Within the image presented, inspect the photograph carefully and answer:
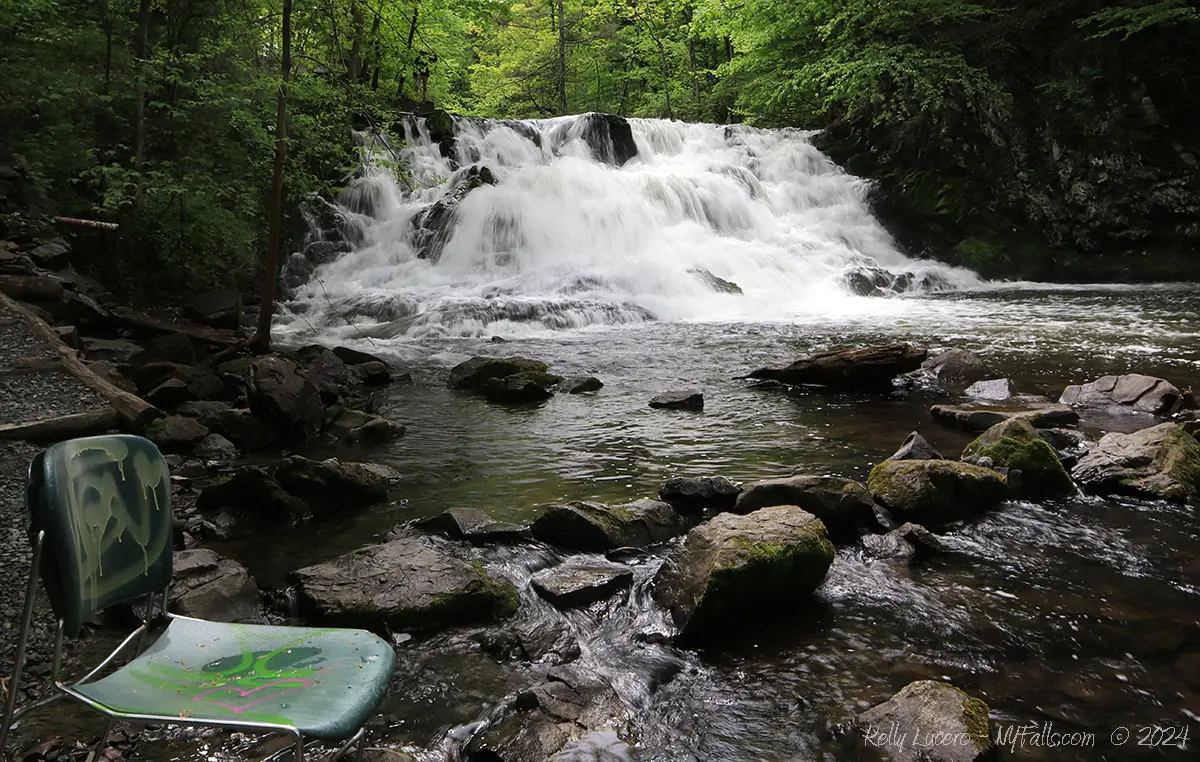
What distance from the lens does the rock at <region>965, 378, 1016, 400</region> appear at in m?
8.07

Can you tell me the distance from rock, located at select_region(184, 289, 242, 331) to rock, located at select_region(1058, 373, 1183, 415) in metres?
10.9

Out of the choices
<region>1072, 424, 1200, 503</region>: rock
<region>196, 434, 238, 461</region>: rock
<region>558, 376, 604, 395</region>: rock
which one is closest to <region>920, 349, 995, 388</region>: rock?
<region>1072, 424, 1200, 503</region>: rock

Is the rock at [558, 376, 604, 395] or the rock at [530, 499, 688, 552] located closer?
the rock at [530, 499, 688, 552]

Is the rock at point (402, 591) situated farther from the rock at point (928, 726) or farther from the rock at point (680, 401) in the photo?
the rock at point (680, 401)

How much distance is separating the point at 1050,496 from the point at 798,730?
347 centimetres

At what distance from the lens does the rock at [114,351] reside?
7.78m

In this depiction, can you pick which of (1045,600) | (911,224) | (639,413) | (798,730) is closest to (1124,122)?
(911,224)

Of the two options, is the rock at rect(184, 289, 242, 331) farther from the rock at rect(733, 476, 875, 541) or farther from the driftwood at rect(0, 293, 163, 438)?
the rock at rect(733, 476, 875, 541)

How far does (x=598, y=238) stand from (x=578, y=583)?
1381cm

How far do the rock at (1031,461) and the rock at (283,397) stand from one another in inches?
234

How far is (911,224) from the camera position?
64.6ft

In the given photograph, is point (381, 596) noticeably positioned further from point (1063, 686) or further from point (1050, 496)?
point (1050, 496)

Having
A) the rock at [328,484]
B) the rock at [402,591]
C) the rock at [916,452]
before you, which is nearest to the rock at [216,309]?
the rock at [328,484]

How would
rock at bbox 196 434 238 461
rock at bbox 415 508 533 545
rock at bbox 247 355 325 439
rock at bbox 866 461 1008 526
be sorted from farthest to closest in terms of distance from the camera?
1. rock at bbox 247 355 325 439
2. rock at bbox 196 434 238 461
3. rock at bbox 866 461 1008 526
4. rock at bbox 415 508 533 545
